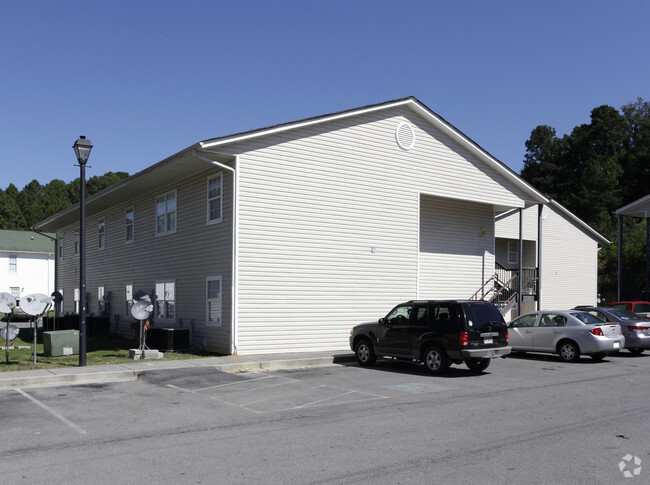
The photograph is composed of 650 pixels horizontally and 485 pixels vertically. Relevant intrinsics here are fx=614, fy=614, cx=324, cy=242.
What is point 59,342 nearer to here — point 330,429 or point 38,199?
point 330,429

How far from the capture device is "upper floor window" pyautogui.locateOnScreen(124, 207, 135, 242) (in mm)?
23812

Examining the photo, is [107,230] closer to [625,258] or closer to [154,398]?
[154,398]

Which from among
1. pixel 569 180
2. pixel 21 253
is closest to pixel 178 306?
pixel 21 253

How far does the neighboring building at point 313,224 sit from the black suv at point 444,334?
11.8ft

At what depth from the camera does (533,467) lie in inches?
248

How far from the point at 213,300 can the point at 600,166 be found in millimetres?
59512

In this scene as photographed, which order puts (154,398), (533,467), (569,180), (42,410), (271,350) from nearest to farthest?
(533,467)
(42,410)
(154,398)
(271,350)
(569,180)

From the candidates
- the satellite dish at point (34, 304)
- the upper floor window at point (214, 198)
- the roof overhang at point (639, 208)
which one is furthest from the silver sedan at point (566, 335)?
the roof overhang at point (639, 208)

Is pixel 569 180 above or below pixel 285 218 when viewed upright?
above

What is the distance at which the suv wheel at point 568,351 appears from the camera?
15.9 meters

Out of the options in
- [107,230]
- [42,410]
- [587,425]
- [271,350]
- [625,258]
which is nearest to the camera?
[587,425]

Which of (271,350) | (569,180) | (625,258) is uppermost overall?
(569,180)

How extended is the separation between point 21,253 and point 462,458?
54.7m

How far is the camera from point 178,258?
19672 mm
